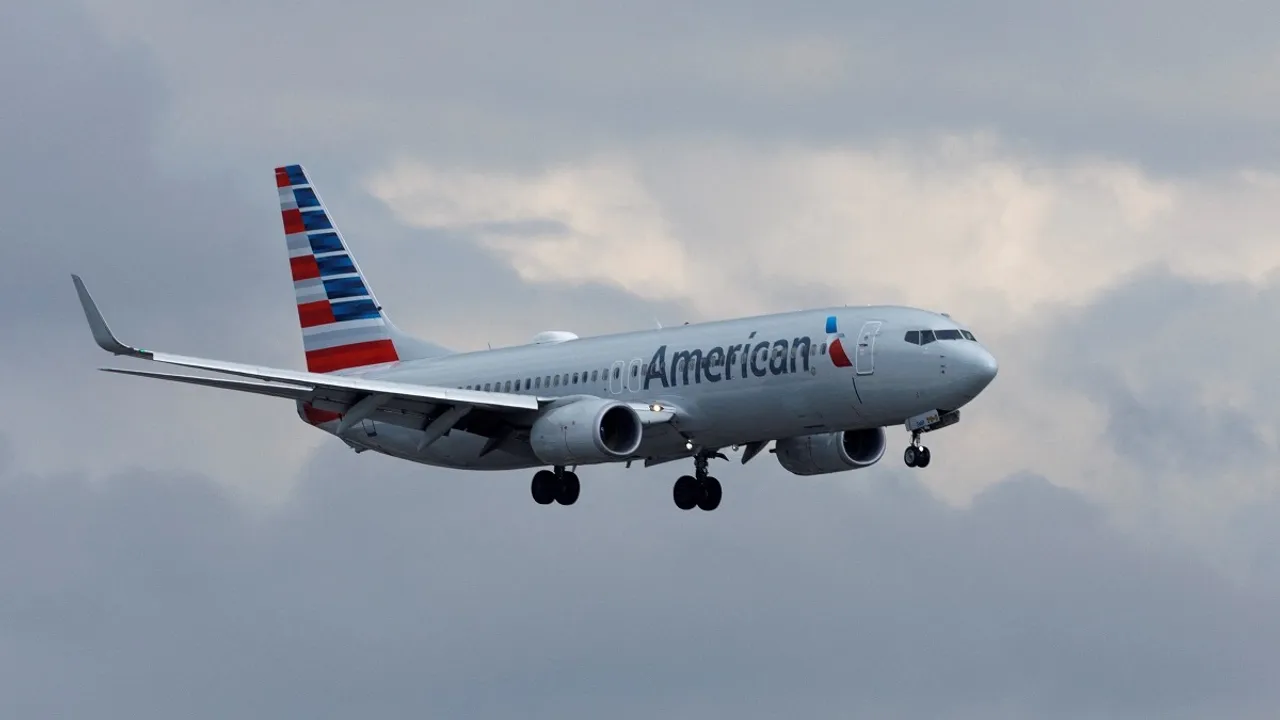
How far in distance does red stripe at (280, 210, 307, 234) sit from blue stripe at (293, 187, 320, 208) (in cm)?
36

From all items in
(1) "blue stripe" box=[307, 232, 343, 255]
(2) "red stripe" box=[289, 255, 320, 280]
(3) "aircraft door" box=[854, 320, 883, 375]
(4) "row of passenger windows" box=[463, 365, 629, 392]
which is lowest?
(3) "aircraft door" box=[854, 320, 883, 375]

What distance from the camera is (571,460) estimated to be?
6291 cm

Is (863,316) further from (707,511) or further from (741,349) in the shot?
(707,511)

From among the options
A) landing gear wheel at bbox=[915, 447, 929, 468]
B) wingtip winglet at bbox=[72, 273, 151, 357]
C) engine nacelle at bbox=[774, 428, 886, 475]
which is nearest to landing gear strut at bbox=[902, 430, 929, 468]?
landing gear wheel at bbox=[915, 447, 929, 468]

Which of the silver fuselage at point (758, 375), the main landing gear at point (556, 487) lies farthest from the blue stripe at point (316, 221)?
the main landing gear at point (556, 487)

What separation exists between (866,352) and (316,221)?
26.5 m

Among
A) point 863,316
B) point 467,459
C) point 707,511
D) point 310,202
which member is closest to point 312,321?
point 310,202

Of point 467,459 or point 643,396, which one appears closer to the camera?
point 643,396

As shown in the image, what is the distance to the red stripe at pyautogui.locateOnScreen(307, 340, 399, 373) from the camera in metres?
76.4

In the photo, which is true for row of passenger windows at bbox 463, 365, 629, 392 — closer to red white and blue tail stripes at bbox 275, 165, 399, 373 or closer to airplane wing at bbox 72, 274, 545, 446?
airplane wing at bbox 72, 274, 545, 446

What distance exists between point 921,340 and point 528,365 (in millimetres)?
13993

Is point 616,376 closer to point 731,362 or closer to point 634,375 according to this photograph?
point 634,375

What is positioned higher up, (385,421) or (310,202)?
(310,202)

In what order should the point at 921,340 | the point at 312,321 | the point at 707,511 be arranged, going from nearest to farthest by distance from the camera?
the point at 921,340, the point at 707,511, the point at 312,321
